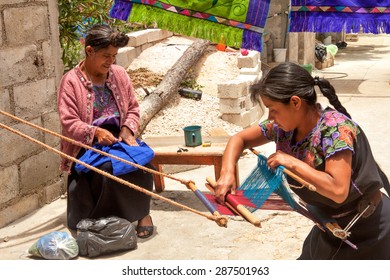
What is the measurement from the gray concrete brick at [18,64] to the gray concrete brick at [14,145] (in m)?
0.38

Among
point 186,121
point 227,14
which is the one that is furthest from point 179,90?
point 227,14

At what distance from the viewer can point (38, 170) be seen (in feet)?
18.7

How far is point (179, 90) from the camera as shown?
8914mm

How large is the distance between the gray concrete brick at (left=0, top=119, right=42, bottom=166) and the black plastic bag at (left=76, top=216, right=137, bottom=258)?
944 mm

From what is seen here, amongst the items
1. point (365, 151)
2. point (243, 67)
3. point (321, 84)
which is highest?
point (321, 84)

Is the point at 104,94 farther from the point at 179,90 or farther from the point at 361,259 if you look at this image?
the point at 179,90

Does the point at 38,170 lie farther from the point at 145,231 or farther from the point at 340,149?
the point at 340,149

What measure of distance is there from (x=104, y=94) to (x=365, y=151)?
2.72 metres

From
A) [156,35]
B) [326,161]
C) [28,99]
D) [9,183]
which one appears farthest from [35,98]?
[156,35]

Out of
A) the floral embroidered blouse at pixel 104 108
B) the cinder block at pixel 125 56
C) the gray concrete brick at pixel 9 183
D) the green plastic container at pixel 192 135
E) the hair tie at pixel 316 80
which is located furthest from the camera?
the cinder block at pixel 125 56

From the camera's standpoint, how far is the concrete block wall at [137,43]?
9.55 metres

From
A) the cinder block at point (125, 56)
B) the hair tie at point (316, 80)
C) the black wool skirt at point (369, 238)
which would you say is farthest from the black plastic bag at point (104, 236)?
the cinder block at point (125, 56)

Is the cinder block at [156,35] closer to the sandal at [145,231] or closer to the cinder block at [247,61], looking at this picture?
the cinder block at [247,61]

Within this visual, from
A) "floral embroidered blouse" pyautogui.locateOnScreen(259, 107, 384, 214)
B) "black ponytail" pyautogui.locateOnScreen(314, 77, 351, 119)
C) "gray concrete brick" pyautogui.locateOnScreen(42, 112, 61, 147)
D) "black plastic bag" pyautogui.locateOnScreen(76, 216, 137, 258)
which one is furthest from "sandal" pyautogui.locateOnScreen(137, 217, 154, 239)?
"black ponytail" pyautogui.locateOnScreen(314, 77, 351, 119)
